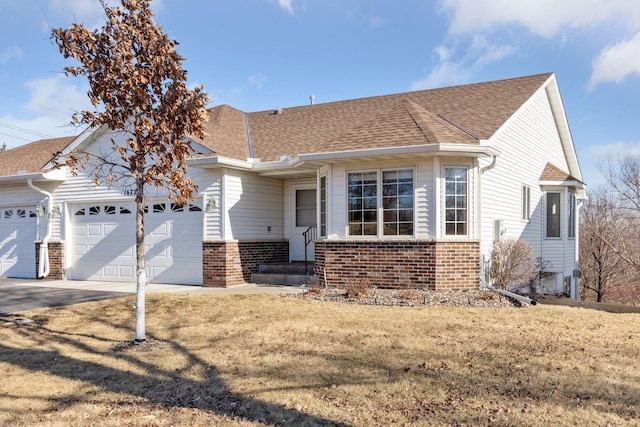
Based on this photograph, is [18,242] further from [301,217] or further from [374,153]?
[374,153]

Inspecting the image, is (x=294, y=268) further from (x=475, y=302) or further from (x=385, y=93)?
(x=385, y=93)


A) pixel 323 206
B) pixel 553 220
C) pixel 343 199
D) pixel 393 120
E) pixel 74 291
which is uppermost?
pixel 393 120

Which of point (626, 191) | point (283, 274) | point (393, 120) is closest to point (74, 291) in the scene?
point (283, 274)

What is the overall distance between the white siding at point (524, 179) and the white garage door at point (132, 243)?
296 inches

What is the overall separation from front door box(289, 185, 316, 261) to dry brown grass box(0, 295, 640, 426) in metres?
5.95

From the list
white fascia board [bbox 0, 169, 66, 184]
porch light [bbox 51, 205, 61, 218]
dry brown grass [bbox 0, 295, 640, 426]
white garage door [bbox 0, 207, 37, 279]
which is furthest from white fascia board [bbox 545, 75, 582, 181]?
white garage door [bbox 0, 207, 37, 279]

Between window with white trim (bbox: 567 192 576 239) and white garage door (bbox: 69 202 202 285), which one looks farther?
window with white trim (bbox: 567 192 576 239)

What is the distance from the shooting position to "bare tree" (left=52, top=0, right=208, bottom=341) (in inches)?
250

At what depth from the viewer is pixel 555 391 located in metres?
4.63

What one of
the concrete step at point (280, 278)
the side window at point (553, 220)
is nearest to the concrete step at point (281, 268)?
the concrete step at point (280, 278)

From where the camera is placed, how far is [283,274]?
13.2 m

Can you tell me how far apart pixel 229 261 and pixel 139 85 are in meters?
6.93

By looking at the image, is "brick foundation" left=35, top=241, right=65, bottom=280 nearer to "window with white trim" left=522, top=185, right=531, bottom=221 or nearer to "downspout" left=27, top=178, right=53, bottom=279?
"downspout" left=27, top=178, right=53, bottom=279

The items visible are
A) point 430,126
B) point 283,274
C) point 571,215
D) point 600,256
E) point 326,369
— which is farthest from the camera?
point 600,256
